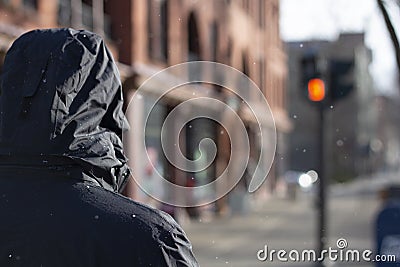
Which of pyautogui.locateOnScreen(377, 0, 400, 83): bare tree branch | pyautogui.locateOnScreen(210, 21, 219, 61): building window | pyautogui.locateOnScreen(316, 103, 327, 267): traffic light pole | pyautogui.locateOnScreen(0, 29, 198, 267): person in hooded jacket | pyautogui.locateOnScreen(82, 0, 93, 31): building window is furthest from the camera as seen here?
pyautogui.locateOnScreen(210, 21, 219, 61): building window

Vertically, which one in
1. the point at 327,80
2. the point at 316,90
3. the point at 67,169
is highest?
the point at 67,169

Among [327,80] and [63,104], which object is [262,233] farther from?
[63,104]

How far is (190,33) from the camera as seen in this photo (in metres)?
22.3

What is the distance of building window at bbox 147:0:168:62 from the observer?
18375 millimetres

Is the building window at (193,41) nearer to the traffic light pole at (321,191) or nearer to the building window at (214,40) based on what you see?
the building window at (214,40)

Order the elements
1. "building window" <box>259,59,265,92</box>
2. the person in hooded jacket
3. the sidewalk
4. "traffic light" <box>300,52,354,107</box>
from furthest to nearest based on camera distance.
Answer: "building window" <box>259,59,265,92</box>, the sidewalk, "traffic light" <box>300,52,354,107</box>, the person in hooded jacket

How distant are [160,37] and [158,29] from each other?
32cm

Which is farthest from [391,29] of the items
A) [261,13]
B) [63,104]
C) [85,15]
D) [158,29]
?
[261,13]

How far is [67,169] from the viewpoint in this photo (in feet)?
5.45

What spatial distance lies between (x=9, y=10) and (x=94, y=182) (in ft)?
33.6

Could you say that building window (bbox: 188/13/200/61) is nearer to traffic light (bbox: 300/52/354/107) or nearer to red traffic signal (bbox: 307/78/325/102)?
traffic light (bbox: 300/52/354/107)

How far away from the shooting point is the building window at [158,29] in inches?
723

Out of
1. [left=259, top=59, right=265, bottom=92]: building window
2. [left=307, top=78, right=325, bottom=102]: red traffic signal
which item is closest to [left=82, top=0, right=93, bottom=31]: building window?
[left=307, top=78, right=325, bottom=102]: red traffic signal

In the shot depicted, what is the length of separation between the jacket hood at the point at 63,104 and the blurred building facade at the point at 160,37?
926cm
